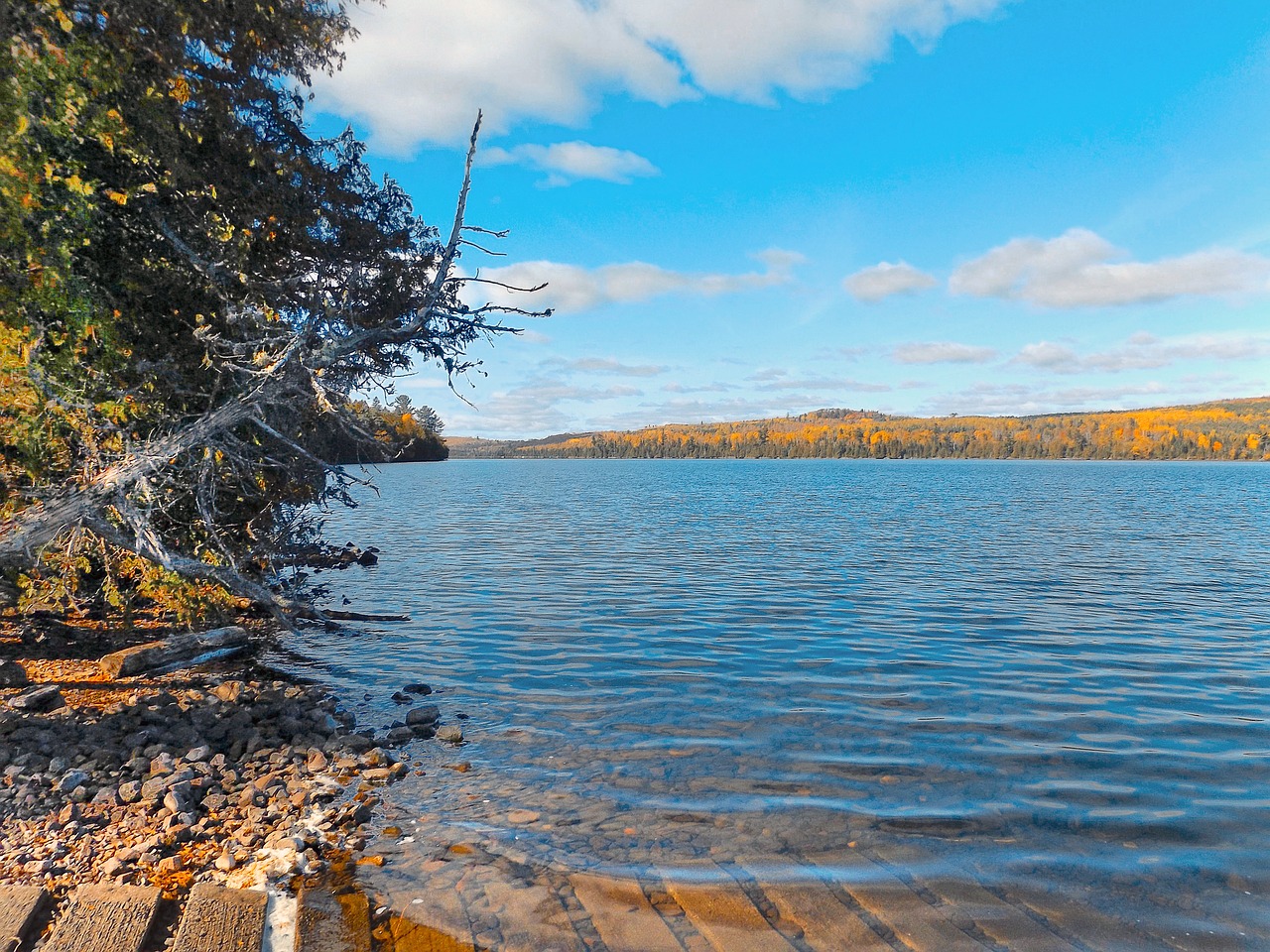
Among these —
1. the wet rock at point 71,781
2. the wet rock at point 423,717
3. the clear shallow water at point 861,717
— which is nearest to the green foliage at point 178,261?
the wet rock at point 71,781

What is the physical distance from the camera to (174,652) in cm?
1333

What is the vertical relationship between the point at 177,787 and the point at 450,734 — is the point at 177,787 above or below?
above

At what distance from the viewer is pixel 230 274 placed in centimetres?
1207

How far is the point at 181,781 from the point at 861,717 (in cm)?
1003

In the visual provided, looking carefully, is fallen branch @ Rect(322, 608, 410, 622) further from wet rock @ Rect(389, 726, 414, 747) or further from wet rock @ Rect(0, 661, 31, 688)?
wet rock @ Rect(389, 726, 414, 747)

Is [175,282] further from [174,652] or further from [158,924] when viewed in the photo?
[158,924]

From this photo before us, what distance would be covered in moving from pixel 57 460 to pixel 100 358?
1.87 metres

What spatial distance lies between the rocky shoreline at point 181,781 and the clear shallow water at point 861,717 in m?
0.90

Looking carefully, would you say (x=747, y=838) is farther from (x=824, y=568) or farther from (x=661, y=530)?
(x=661, y=530)

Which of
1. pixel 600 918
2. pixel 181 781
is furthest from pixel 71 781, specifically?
pixel 600 918

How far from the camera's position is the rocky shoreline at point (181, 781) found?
275 inches

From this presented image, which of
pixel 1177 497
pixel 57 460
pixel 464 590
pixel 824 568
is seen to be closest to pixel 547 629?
pixel 464 590

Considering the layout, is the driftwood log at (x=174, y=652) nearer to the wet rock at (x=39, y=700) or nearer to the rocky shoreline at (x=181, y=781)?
the rocky shoreline at (x=181, y=781)

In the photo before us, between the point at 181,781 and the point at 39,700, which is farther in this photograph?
the point at 39,700
